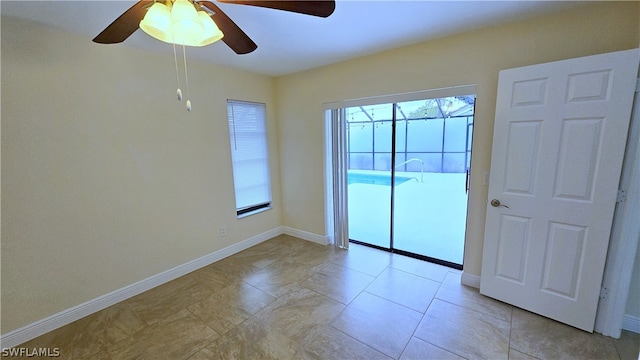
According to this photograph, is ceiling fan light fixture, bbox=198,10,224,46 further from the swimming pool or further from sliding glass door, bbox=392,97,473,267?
the swimming pool

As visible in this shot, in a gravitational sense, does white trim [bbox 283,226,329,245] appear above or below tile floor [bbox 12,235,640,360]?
above

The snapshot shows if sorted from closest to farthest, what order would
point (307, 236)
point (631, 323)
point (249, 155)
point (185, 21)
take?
point (185, 21) → point (631, 323) → point (249, 155) → point (307, 236)

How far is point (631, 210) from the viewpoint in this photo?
169 cm

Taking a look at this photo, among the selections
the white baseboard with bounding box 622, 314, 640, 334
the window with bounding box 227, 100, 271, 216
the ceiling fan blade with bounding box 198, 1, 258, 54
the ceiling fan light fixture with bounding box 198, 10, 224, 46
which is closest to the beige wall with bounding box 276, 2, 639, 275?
the window with bounding box 227, 100, 271, 216

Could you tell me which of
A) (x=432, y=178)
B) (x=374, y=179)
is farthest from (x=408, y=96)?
(x=374, y=179)

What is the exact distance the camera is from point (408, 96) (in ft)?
8.51

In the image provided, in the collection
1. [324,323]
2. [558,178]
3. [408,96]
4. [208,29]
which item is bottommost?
[324,323]

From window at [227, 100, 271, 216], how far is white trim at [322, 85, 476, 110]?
99 centimetres

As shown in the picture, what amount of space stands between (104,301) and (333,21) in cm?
313

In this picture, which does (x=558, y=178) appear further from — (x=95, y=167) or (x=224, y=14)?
(x=95, y=167)

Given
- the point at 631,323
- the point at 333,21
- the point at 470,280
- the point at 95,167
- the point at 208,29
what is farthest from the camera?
the point at 470,280

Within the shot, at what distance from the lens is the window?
10.7ft

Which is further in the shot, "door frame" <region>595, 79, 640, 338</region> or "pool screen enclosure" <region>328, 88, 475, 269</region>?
"pool screen enclosure" <region>328, 88, 475, 269</region>

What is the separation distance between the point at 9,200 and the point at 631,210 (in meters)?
4.33
